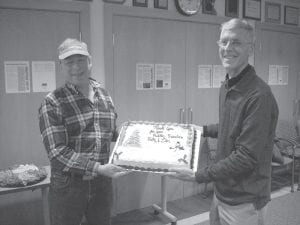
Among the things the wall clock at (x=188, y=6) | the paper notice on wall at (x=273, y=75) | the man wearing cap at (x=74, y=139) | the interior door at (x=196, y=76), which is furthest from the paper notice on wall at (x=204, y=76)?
the man wearing cap at (x=74, y=139)

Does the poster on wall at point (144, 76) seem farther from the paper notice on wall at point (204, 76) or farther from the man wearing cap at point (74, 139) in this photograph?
the man wearing cap at point (74, 139)

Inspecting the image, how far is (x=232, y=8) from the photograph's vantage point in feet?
12.5

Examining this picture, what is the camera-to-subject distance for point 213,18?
143 inches

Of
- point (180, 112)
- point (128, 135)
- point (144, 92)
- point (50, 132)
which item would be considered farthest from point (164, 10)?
point (50, 132)

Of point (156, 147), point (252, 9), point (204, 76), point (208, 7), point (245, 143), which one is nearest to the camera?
point (245, 143)

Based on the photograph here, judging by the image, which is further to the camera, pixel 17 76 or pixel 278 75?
pixel 278 75

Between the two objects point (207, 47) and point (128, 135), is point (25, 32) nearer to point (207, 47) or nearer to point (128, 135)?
point (128, 135)

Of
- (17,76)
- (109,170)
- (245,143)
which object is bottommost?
(109,170)

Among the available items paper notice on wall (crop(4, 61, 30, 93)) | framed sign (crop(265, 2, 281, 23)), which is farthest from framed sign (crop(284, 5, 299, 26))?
paper notice on wall (crop(4, 61, 30, 93))

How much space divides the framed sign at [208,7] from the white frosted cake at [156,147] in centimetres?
201

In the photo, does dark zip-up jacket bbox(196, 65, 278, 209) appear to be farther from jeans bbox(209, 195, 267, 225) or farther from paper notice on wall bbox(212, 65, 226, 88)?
paper notice on wall bbox(212, 65, 226, 88)

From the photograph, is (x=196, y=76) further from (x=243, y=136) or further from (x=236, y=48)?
(x=243, y=136)

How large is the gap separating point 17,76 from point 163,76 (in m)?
1.45

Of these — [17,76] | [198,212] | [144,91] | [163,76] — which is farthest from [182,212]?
[17,76]
